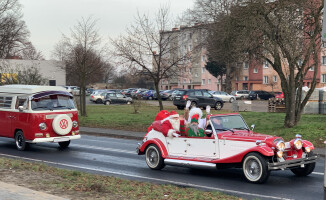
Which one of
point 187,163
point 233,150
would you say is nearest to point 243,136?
point 233,150

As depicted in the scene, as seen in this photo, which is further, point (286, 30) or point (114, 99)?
point (114, 99)

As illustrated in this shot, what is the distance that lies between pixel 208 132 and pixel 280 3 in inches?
394

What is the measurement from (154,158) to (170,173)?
70 cm

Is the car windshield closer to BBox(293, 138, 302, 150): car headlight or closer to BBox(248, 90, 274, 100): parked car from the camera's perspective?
BBox(293, 138, 302, 150): car headlight

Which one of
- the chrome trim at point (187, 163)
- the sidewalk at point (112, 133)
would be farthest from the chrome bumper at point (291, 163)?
the sidewalk at point (112, 133)

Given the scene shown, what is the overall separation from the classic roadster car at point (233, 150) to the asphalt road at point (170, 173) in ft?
1.04

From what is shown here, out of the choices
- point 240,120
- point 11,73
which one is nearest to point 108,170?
point 240,120

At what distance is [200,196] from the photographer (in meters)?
7.70

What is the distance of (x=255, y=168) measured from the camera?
9.60 m

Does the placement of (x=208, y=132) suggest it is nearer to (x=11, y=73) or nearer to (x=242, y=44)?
(x=242, y=44)

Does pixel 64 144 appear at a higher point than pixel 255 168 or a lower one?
lower

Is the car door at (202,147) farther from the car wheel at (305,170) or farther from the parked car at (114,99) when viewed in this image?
the parked car at (114,99)

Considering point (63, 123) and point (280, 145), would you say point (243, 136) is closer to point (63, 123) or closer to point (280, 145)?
point (280, 145)

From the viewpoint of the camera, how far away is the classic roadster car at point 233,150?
9.46 metres
